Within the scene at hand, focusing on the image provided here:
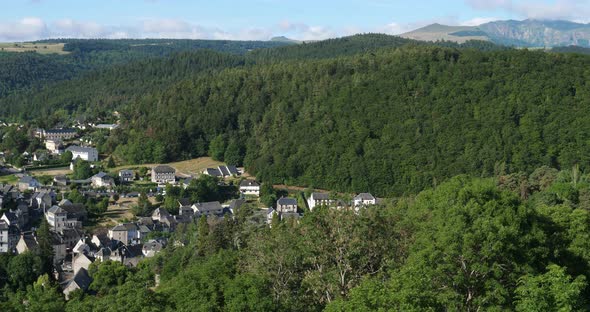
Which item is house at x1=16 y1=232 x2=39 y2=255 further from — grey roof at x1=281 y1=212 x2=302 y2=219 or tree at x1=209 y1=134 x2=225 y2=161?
tree at x1=209 y1=134 x2=225 y2=161

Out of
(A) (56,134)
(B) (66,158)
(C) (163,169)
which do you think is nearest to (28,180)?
(C) (163,169)

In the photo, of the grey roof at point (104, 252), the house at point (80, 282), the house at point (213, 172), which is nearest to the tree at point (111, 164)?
the house at point (213, 172)

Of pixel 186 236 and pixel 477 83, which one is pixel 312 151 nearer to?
pixel 477 83

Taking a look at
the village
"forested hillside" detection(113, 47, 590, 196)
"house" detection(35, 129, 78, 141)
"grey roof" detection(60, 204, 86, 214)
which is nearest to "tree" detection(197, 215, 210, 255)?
the village

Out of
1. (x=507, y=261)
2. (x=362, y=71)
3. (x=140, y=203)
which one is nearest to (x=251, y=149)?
(x=362, y=71)

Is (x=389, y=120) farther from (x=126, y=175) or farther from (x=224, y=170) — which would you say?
(x=126, y=175)

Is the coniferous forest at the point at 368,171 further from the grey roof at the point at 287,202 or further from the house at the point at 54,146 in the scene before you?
the house at the point at 54,146

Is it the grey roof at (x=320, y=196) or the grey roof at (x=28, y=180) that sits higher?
the grey roof at (x=28, y=180)
